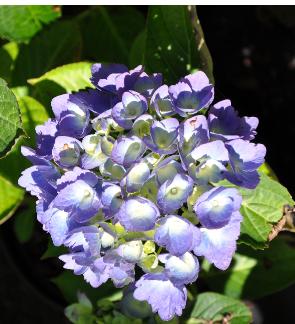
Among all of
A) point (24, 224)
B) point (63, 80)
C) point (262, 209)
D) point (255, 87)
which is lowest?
point (24, 224)

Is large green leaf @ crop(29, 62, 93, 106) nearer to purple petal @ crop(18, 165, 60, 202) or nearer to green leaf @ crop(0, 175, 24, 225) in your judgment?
green leaf @ crop(0, 175, 24, 225)

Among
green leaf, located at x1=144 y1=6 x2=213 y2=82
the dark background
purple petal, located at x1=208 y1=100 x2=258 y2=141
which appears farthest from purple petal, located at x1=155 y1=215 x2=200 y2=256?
the dark background

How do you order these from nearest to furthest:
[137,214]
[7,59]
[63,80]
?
1. [137,214]
2. [63,80]
3. [7,59]

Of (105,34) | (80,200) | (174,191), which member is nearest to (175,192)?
(174,191)

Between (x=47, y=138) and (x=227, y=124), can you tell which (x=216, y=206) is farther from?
(x=47, y=138)

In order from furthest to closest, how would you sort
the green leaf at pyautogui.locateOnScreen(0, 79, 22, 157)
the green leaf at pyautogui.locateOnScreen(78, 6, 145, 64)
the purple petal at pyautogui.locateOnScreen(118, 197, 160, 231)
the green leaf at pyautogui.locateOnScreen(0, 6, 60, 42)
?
the green leaf at pyautogui.locateOnScreen(78, 6, 145, 64), the green leaf at pyautogui.locateOnScreen(0, 6, 60, 42), the green leaf at pyautogui.locateOnScreen(0, 79, 22, 157), the purple petal at pyautogui.locateOnScreen(118, 197, 160, 231)

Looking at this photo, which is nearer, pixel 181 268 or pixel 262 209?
pixel 181 268
